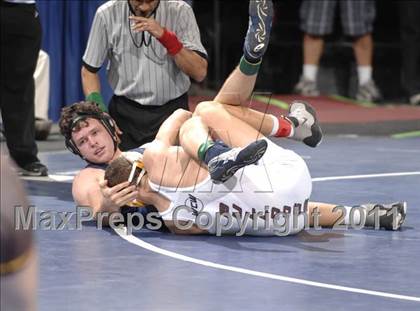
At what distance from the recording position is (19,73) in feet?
20.8

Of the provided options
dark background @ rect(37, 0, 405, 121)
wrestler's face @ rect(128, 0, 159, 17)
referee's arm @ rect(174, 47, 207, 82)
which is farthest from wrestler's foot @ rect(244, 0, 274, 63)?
dark background @ rect(37, 0, 405, 121)

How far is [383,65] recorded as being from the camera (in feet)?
36.0

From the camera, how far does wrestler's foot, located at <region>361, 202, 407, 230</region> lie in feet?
15.2

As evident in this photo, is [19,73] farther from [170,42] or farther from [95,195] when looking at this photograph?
[95,195]

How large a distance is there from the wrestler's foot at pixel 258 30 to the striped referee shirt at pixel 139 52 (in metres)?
1.07

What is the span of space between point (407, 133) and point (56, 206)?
4391mm

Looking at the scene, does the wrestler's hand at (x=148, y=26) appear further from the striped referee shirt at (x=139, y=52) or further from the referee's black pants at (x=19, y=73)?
the referee's black pants at (x=19, y=73)

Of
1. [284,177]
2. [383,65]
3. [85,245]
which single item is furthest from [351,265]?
[383,65]

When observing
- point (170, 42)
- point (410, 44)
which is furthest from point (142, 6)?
point (410, 44)

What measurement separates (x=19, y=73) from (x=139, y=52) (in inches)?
39.9

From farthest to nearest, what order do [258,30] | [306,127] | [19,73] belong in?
[19,73] → [306,127] → [258,30]

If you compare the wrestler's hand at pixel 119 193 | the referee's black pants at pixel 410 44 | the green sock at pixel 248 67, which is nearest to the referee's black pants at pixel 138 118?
the green sock at pixel 248 67

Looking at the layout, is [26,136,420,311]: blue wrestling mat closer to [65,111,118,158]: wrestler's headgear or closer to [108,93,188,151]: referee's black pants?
[65,111,118,158]: wrestler's headgear

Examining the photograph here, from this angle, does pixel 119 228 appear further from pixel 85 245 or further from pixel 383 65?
pixel 383 65
